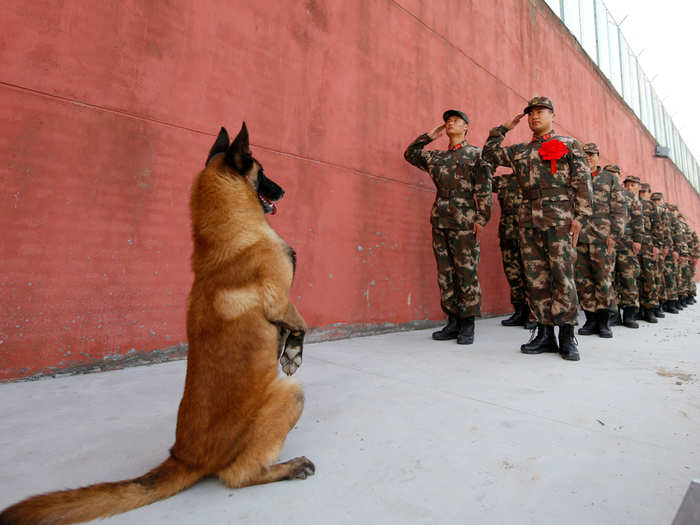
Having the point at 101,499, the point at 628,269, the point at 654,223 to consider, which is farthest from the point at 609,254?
the point at 101,499

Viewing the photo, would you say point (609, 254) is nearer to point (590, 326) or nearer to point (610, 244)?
point (610, 244)

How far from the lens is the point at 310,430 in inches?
59.9

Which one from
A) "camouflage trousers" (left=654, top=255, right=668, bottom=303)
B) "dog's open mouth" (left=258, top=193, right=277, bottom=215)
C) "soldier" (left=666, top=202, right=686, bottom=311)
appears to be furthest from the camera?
"soldier" (left=666, top=202, right=686, bottom=311)

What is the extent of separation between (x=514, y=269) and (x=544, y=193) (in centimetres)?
196

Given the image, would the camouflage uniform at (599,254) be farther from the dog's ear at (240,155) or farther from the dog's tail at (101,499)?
the dog's tail at (101,499)

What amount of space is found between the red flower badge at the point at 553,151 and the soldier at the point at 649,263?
3.71m

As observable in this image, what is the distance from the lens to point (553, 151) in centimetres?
296

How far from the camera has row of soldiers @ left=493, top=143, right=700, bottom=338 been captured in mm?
4152

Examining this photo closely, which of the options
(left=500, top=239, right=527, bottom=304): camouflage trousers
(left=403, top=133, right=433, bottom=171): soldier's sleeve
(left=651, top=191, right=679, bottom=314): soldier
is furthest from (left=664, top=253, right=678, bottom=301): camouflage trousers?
(left=403, top=133, right=433, bottom=171): soldier's sleeve

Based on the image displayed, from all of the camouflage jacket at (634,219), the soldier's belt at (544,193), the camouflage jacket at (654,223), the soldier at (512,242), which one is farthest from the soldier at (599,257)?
the camouflage jacket at (654,223)

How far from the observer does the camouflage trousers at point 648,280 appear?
17.7 ft

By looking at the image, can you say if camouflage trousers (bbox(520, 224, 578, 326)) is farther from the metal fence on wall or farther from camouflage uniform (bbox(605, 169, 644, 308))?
the metal fence on wall

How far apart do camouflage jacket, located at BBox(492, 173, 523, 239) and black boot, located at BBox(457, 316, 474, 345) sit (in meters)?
1.86

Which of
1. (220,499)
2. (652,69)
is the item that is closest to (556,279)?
(220,499)
